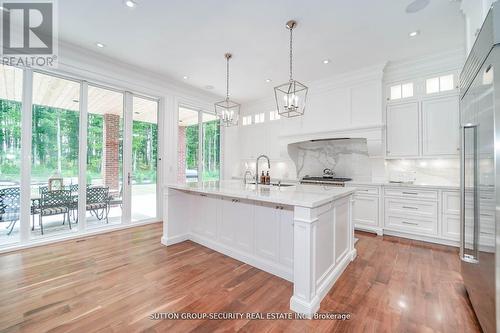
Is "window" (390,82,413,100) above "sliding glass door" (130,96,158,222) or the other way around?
above

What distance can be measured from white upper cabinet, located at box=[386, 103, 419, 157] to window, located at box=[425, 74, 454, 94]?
317 millimetres

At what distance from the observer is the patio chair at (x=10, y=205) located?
3.14m

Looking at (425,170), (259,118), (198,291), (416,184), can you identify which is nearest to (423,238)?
(416,184)

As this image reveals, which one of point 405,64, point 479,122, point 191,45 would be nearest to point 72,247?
point 191,45

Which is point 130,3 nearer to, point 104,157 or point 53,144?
point 53,144

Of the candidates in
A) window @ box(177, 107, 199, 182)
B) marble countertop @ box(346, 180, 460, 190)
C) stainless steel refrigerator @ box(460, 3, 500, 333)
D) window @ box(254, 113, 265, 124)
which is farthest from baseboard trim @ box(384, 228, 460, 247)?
window @ box(177, 107, 199, 182)

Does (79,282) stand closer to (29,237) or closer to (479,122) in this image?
(29,237)

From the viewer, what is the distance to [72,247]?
325cm

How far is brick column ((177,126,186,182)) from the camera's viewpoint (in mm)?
5223

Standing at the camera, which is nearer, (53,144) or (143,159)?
(53,144)

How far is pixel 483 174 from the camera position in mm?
1516

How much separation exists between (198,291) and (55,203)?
3120mm

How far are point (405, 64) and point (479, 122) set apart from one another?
2950 mm

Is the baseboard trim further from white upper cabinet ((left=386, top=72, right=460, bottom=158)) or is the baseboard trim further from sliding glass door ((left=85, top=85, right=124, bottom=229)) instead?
sliding glass door ((left=85, top=85, right=124, bottom=229))
